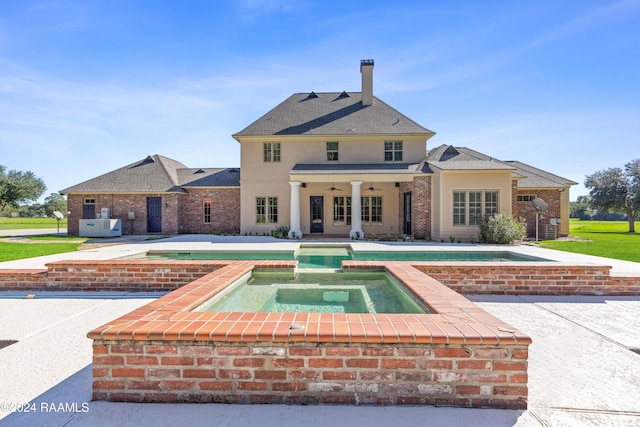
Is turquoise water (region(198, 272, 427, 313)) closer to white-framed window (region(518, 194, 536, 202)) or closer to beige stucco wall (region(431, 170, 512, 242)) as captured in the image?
beige stucco wall (region(431, 170, 512, 242))

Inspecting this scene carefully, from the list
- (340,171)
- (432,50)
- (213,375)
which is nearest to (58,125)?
(340,171)

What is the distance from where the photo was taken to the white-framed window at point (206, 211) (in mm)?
19516

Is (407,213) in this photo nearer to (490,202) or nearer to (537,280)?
(490,202)

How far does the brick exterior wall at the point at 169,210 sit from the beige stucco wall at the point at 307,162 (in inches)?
52.9

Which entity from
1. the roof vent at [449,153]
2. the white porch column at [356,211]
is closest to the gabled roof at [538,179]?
the roof vent at [449,153]

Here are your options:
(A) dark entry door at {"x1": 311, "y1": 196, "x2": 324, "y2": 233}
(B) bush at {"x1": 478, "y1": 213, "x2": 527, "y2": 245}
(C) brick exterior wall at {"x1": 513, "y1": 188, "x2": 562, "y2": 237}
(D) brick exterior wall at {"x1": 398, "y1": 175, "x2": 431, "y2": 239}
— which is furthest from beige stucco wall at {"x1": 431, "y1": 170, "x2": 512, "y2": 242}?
(A) dark entry door at {"x1": 311, "y1": 196, "x2": 324, "y2": 233}

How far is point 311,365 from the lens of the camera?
2287mm

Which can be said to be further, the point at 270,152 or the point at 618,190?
the point at 618,190

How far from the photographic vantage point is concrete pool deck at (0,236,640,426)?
2.16 meters

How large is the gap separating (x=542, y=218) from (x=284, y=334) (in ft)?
67.8

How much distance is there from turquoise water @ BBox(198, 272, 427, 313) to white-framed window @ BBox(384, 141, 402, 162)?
→ 521 inches

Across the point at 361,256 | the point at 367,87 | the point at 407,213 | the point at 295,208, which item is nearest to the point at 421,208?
the point at 407,213

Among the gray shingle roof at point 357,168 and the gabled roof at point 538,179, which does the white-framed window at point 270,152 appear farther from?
the gabled roof at point 538,179

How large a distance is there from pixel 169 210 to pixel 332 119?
11469 millimetres
